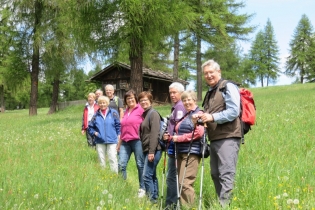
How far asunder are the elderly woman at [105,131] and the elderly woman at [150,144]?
55.6 inches

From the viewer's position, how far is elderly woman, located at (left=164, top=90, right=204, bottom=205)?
473cm

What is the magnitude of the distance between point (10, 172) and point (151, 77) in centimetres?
2894

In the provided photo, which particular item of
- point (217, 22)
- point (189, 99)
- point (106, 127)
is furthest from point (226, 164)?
point (217, 22)

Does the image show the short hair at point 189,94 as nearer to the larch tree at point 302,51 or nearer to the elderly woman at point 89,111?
the elderly woman at point 89,111

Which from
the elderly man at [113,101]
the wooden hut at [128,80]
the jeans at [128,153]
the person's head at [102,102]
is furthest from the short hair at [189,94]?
the wooden hut at [128,80]

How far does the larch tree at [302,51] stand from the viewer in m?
62.3

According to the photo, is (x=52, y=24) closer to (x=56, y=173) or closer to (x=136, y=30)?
(x=136, y=30)

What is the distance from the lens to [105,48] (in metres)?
15.5

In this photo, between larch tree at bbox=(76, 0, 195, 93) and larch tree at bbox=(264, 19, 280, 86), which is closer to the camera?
larch tree at bbox=(76, 0, 195, 93)

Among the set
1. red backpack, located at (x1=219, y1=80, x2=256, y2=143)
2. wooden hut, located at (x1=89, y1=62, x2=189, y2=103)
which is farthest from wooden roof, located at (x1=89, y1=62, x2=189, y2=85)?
red backpack, located at (x1=219, y1=80, x2=256, y2=143)

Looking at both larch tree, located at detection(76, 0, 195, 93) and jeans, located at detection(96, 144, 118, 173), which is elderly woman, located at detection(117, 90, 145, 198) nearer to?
jeans, located at detection(96, 144, 118, 173)

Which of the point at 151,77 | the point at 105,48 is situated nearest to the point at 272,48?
the point at 151,77

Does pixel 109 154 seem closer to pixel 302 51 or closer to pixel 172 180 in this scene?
pixel 172 180

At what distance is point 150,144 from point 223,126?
5.49ft
